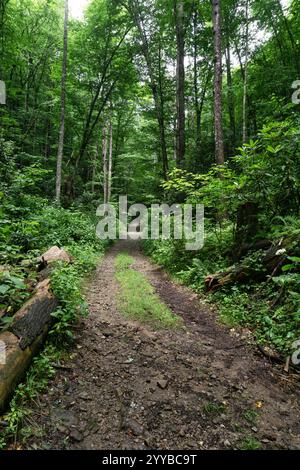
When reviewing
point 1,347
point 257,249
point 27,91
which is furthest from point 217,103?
point 27,91

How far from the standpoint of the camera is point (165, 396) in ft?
9.96

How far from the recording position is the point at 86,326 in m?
4.57

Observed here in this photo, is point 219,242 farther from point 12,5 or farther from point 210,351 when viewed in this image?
point 12,5

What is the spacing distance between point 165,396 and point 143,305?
2.56 meters

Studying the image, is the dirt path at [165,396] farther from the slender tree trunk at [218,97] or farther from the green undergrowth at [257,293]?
the slender tree trunk at [218,97]

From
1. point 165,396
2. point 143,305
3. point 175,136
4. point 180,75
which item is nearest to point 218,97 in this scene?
point 180,75

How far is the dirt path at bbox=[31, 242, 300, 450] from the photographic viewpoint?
2504mm

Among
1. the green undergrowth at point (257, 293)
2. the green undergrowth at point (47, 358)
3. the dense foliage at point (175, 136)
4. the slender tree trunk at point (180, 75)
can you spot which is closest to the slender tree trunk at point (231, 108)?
the dense foliage at point (175, 136)

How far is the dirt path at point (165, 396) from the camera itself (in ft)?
8.21

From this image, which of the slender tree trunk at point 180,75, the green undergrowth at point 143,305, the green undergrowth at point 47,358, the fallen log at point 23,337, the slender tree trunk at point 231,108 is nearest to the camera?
the green undergrowth at point 47,358

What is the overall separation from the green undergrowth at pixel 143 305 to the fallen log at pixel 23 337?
67.9 inches

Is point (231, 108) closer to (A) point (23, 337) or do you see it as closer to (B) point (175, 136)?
(B) point (175, 136)
